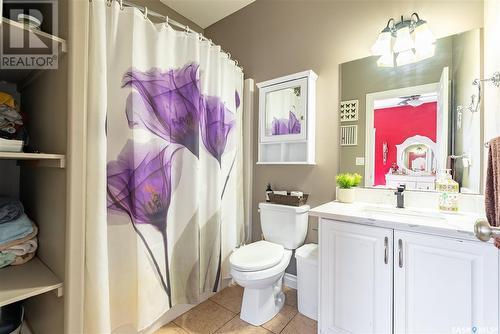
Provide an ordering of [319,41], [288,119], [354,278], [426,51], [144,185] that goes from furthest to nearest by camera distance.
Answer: [288,119] → [319,41] → [426,51] → [144,185] → [354,278]

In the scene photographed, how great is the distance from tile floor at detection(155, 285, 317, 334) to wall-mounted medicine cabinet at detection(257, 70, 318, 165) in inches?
47.7

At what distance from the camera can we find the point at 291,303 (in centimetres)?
188

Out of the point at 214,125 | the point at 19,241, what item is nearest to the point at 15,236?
the point at 19,241

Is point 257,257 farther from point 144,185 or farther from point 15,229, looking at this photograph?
point 15,229

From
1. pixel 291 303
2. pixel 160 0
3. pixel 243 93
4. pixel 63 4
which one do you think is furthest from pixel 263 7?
pixel 291 303

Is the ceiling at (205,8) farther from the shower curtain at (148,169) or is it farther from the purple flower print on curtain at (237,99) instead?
the purple flower print on curtain at (237,99)

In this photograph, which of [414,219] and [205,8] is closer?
[414,219]

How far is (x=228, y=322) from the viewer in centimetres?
165

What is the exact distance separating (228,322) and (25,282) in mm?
1253

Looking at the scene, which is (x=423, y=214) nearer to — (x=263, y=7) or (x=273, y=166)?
(x=273, y=166)

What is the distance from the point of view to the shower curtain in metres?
1.16

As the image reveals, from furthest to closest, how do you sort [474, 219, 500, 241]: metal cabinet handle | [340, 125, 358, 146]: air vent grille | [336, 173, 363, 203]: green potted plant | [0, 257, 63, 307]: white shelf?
[340, 125, 358, 146]: air vent grille < [336, 173, 363, 203]: green potted plant < [0, 257, 63, 307]: white shelf < [474, 219, 500, 241]: metal cabinet handle

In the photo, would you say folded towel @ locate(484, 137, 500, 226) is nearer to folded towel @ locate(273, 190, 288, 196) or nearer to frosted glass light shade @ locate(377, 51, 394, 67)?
frosted glass light shade @ locate(377, 51, 394, 67)

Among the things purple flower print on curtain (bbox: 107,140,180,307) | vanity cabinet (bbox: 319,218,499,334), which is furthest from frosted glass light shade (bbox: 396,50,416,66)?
purple flower print on curtain (bbox: 107,140,180,307)
